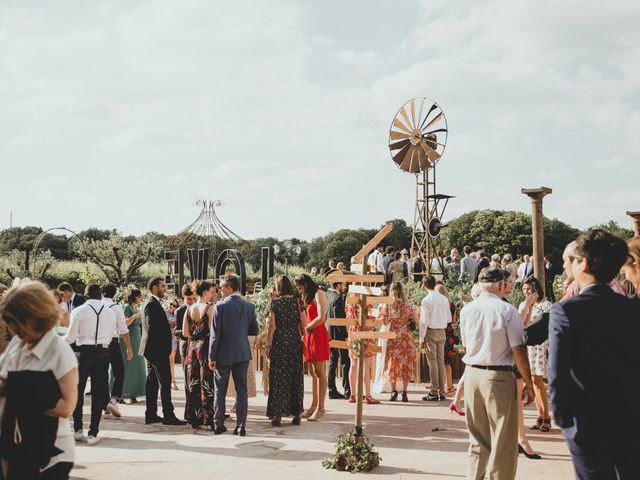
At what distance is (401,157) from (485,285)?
17250 millimetres

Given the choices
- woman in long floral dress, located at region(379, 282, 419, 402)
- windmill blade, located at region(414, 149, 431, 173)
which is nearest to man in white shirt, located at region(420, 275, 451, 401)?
woman in long floral dress, located at region(379, 282, 419, 402)

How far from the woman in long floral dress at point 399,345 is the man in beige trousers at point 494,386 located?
5478 mm

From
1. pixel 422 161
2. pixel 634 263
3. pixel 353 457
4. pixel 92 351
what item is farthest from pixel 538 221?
pixel 422 161

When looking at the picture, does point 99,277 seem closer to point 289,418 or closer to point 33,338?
point 289,418

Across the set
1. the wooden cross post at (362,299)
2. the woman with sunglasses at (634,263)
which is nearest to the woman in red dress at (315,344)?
the wooden cross post at (362,299)

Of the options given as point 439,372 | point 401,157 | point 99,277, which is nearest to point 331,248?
point 99,277

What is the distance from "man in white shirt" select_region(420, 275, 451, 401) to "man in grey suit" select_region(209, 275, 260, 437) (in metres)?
3.53

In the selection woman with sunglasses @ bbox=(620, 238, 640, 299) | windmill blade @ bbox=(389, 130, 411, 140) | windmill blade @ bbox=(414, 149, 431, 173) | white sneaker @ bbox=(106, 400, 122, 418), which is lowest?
white sneaker @ bbox=(106, 400, 122, 418)

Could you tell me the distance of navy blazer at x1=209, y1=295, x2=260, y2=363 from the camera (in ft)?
26.2

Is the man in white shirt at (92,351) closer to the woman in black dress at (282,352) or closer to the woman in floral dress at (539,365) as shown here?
the woman in black dress at (282,352)

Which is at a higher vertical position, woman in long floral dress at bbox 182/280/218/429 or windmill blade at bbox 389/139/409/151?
windmill blade at bbox 389/139/409/151

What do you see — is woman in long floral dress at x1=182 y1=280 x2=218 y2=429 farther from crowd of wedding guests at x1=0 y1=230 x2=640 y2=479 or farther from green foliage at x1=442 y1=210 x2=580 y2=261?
A: green foliage at x1=442 y1=210 x2=580 y2=261

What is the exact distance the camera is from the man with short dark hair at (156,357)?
28.3ft

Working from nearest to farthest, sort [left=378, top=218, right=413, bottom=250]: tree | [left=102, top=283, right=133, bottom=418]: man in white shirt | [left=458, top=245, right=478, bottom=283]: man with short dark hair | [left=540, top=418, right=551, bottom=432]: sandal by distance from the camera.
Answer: [left=540, top=418, right=551, bottom=432]: sandal
[left=102, top=283, right=133, bottom=418]: man in white shirt
[left=458, top=245, right=478, bottom=283]: man with short dark hair
[left=378, top=218, right=413, bottom=250]: tree
